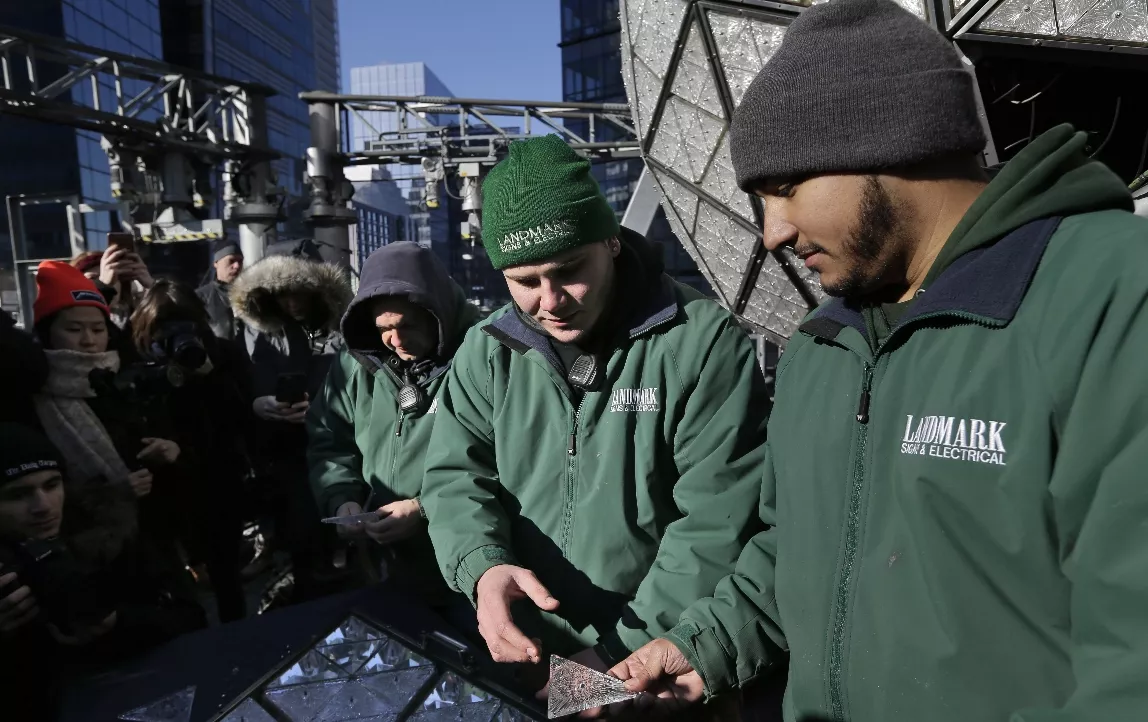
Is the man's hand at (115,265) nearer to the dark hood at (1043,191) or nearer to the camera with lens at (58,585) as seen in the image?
the camera with lens at (58,585)

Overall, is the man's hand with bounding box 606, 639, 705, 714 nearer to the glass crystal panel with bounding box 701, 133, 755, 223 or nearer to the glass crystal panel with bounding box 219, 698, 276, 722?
the glass crystal panel with bounding box 219, 698, 276, 722

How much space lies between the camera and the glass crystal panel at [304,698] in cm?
126

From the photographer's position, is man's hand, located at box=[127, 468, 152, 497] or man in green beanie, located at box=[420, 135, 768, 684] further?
man's hand, located at box=[127, 468, 152, 497]

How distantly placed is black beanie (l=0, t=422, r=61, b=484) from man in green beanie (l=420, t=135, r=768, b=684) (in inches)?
56.7

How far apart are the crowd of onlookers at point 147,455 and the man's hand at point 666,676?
1.56 meters

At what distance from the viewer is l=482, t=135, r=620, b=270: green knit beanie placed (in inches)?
66.4

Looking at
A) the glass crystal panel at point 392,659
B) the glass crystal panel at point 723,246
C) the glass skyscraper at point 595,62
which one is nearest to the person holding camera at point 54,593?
the glass crystal panel at point 392,659

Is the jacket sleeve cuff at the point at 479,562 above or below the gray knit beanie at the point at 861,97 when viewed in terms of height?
below

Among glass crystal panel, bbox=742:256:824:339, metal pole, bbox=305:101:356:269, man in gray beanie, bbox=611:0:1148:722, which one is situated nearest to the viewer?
man in gray beanie, bbox=611:0:1148:722

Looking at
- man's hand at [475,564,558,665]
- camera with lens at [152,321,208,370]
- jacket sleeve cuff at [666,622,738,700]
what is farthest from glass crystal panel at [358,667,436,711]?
camera with lens at [152,321,208,370]

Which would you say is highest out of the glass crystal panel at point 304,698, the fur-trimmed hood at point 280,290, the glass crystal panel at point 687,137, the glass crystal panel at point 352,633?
the glass crystal panel at point 687,137

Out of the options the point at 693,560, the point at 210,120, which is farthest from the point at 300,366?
the point at 210,120

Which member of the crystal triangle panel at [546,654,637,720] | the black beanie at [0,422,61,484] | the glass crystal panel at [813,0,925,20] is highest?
the glass crystal panel at [813,0,925,20]

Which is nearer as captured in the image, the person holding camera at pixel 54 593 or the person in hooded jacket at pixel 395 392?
the person holding camera at pixel 54 593
